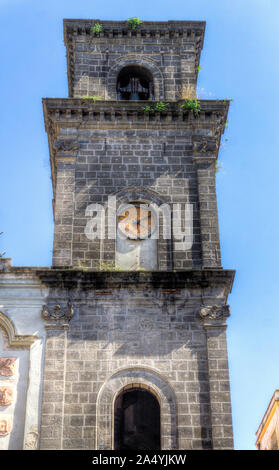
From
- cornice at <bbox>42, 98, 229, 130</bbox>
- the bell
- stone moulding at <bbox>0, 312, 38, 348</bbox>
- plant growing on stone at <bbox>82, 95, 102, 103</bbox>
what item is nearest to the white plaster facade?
stone moulding at <bbox>0, 312, 38, 348</bbox>

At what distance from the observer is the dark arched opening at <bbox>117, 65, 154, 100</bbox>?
27266 millimetres

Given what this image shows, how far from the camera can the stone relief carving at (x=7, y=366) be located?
2000 cm

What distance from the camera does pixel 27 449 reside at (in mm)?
18609

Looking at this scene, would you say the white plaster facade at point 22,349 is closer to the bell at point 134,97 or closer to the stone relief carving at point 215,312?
the stone relief carving at point 215,312

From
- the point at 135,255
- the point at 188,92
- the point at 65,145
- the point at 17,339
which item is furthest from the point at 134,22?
the point at 17,339

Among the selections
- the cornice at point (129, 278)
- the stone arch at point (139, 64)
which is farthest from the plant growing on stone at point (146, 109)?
the cornice at point (129, 278)

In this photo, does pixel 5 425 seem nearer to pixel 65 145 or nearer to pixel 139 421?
pixel 139 421

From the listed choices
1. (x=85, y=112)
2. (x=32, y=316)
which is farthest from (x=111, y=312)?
(x=85, y=112)

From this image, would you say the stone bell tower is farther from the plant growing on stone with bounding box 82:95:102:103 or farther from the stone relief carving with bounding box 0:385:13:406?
the stone relief carving with bounding box 0:385:13:406

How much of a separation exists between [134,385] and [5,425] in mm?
3679

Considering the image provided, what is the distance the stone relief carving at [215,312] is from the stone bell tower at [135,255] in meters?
0.04

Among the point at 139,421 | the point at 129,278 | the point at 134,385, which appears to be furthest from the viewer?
the point at 139,421

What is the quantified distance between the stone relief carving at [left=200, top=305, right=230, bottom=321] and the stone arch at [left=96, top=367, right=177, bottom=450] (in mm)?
2222

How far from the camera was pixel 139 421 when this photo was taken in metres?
23.9
